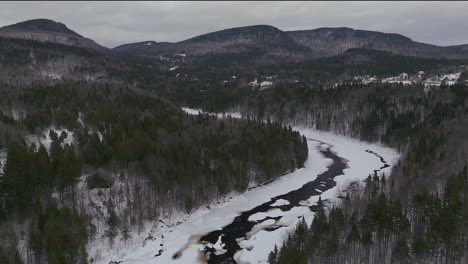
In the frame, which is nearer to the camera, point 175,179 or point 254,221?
point 254,221

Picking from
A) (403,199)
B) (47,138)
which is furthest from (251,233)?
(47,138)

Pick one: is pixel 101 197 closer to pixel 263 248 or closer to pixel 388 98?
pixel 263 248

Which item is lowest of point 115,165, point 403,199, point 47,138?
point 403,199

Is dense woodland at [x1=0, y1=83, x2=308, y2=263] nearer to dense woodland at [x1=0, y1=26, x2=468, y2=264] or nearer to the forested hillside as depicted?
dense woodland at [x1=0, y1=26, x2=468, y2=264]

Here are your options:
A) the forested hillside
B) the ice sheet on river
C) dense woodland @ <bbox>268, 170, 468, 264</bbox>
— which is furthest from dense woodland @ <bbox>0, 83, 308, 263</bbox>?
dense woodland @ <bbox>268, 170, 468, 264</bbox>

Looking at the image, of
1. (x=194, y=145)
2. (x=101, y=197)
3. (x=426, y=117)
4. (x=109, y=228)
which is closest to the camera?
(x=109, y=228)

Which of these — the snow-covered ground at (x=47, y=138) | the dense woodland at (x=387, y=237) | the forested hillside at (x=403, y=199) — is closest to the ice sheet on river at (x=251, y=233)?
the forested hillside at (x=403, y=199)

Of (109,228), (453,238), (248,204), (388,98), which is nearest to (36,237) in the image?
(109,228)

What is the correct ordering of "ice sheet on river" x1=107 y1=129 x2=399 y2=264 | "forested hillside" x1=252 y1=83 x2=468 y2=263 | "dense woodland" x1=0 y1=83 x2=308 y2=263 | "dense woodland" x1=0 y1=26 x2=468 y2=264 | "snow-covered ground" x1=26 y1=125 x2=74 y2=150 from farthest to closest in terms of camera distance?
"snow-covered ground" x1=26 y1=125 x2=74 y2=150
"ice sheet on river" x1=107 y1=129 x2=399 y2=264
"dense woodland" x1=0 y1=83 x2=308 y2=263
"dense woodland" x1=0 y1=26 x2=468 y2=264
"forested hillside" x1=252 y1=83 x2=468 y2=263

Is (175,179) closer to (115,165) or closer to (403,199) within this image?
(115,165)
